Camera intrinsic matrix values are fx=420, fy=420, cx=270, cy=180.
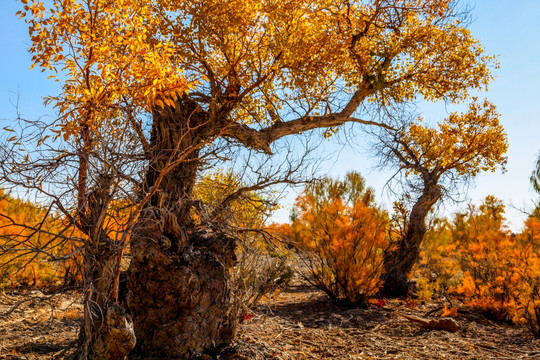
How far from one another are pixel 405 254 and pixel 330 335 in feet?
13.7

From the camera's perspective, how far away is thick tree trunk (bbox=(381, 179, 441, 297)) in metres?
9.09

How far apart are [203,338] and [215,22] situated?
350 cm

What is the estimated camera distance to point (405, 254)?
A: 9.18 metres

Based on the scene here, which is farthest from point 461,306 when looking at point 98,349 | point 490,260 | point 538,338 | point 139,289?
point 98,349

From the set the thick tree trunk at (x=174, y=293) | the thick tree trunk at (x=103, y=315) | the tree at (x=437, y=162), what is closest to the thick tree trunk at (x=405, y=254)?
the tree at (x=437, y=162)

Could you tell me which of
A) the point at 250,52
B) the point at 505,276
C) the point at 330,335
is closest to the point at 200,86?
the point at 250,52

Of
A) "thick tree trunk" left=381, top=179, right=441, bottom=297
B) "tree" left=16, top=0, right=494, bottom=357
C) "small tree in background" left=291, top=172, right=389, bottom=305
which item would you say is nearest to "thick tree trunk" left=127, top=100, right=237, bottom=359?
"tree" left=16, top=0, right=494, bottom=357

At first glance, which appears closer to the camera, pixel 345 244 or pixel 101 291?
pixel 101 291

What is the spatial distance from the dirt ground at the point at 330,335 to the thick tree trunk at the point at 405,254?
144 cm

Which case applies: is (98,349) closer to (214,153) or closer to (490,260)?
(214,153)

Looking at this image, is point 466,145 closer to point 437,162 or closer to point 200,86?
point 437,162

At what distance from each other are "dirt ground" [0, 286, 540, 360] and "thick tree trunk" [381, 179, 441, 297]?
1.44 meters

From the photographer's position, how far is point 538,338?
5746 millimetres

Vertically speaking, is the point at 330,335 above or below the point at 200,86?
below
